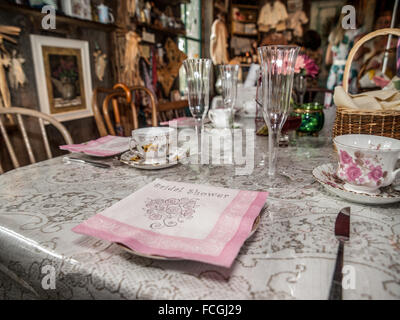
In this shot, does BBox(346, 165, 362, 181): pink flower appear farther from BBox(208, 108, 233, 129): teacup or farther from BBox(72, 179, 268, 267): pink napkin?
BBox(208, 108, 233, 129): teacup

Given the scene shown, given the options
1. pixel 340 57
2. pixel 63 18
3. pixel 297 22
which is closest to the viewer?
pixel 63 18

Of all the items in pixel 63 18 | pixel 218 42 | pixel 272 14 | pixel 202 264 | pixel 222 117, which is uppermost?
pixel 272 14

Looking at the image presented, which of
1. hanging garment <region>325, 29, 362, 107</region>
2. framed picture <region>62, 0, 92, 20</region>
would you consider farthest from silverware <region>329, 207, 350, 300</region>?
hanging garment <region>325, 29, 362, 107</region>

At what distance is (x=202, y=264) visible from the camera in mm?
369

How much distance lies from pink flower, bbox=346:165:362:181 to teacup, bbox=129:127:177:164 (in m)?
0.47

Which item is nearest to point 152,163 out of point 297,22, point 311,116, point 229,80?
point 229,80

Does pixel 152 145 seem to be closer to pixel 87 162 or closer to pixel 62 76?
pixel 87 162

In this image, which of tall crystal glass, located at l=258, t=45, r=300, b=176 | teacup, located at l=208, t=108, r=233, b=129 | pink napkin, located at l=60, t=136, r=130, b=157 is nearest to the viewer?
tall crystal glass, located at l=258, t=45, r=300, b=176

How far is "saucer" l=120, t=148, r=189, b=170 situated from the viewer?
0.76 metres

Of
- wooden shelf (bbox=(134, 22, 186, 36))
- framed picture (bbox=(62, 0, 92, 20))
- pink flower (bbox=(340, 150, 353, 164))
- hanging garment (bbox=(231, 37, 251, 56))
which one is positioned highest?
hanging garment (bbox=(231, 37, 251, 56))

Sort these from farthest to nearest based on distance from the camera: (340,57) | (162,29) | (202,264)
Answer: (340,57), (162,29), (202,264)

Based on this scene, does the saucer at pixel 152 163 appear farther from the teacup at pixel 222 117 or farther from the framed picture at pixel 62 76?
the framed picture at pixel 62 76

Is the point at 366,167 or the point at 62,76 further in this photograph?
→ the point at 62,76

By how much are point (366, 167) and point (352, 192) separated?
0.19ft
